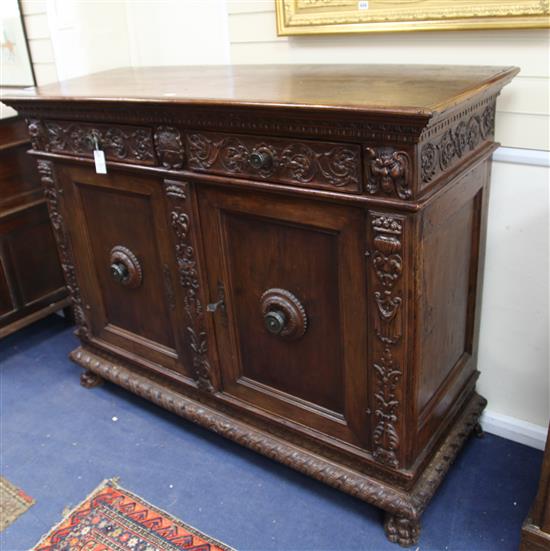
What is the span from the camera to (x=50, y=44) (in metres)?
2.62

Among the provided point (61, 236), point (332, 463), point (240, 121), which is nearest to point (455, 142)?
point (240, 121)

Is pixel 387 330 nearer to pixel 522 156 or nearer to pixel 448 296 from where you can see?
pixel 448 296

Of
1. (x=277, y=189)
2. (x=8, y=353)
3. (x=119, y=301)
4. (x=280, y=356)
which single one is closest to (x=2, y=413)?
(x=8, y=353)

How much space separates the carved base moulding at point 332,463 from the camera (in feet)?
5.14

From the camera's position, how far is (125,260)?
6.24 ft

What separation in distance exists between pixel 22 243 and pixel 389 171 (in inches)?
70.4

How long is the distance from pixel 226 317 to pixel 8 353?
4.44 ft

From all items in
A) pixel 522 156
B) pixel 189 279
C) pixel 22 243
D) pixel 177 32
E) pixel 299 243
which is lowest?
pixel 22 243

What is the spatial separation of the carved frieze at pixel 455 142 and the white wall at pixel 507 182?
0.40ft

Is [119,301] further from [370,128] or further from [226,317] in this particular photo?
[370,128]

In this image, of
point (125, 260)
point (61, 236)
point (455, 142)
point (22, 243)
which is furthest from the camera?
point (22, 243)

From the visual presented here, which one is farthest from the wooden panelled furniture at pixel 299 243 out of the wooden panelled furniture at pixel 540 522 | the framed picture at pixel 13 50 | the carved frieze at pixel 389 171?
the framed picture at pixel 13 50

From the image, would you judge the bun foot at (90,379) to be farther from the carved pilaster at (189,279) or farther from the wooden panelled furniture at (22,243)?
the carved pilaster at (189,279)

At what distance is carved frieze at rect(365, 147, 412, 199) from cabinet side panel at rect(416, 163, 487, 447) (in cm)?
11
